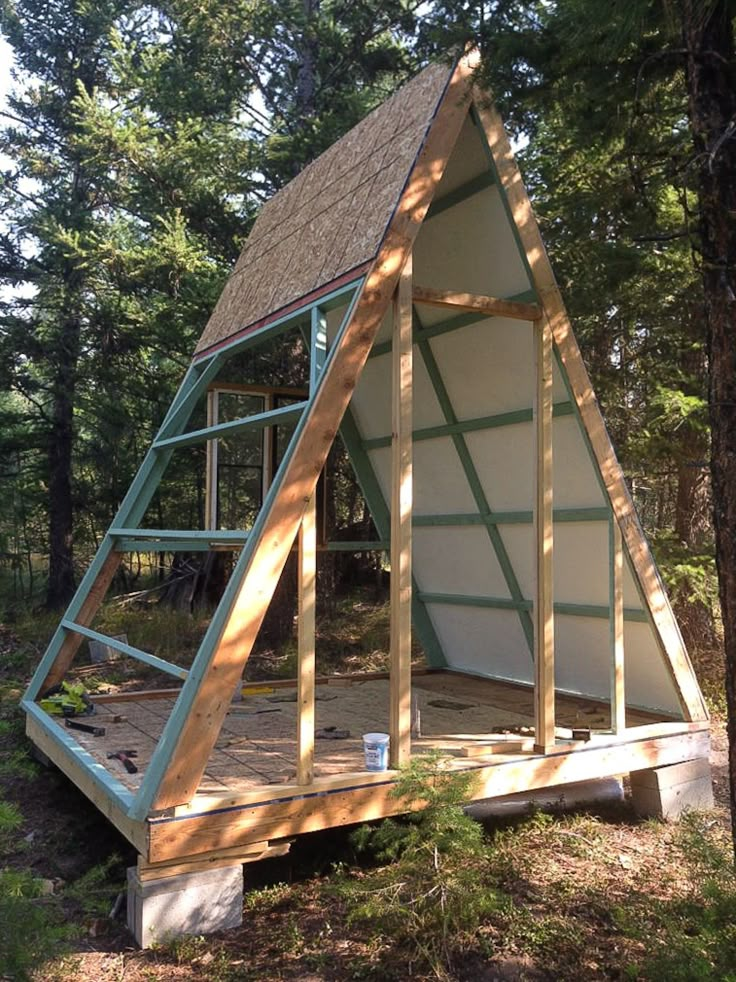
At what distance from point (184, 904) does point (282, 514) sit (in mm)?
1743

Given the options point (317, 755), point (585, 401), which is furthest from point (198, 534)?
point (585, 401)

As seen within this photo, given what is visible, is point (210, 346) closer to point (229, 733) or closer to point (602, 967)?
point (229, 733)

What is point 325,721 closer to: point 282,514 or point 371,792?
point 371,792

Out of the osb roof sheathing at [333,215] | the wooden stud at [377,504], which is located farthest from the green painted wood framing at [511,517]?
the osb roof sheathing at [333,215]

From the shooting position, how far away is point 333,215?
5078 millimetres

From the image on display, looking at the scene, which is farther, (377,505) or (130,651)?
(377,505)

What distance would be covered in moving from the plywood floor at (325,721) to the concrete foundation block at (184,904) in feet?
1.38

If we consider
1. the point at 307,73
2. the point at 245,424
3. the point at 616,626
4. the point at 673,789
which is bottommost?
the point at 673,789

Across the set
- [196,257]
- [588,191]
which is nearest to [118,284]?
[196,257]

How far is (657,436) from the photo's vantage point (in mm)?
7496

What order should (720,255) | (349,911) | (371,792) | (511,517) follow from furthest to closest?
(511,517)
(371,792)
(349,911)
(720,255)

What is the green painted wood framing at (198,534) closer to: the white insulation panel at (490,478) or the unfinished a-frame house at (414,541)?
the unfinished a-frame house at (414,541)

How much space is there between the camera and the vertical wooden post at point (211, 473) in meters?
6.38

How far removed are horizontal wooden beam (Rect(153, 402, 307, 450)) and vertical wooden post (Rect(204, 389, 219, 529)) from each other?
0.57 metres
